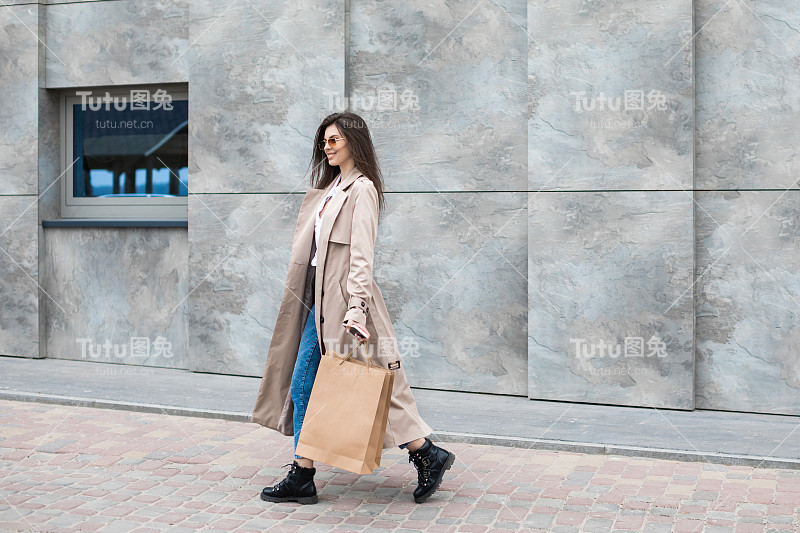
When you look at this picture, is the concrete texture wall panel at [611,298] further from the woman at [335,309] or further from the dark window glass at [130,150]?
the dark window glass at [130,150]

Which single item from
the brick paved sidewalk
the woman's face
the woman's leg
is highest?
the woman's face

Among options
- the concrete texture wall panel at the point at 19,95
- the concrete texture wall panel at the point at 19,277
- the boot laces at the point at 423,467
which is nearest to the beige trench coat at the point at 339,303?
the boot laces at the point at 423,467

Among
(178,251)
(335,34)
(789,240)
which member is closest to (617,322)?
(789,240)

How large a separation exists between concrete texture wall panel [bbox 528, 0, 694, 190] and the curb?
87.5 inches

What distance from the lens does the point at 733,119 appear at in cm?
716

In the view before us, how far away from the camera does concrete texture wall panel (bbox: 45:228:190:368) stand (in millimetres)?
9055

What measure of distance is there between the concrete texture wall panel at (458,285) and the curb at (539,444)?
1675 mm

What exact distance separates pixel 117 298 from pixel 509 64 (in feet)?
14.6

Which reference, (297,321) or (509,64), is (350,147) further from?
(509,64)

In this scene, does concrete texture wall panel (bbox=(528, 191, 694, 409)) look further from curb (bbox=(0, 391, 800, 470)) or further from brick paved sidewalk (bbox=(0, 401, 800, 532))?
brick paved sidewalk (bbox=(0, 401, 800, 532))

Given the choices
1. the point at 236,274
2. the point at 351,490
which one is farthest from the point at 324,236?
the point at 236,274

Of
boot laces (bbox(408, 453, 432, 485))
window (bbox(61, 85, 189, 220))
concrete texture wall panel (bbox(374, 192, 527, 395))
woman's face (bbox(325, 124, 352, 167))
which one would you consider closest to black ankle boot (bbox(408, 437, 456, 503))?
boot laces (bbox(408, 453, 432, 485))

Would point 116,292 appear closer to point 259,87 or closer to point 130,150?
point 130,150

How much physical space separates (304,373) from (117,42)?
5.67 m
